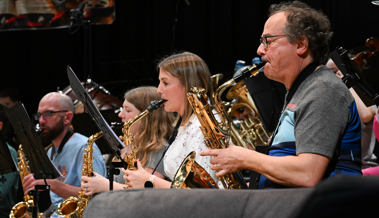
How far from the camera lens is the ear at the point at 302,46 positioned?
2096 mm

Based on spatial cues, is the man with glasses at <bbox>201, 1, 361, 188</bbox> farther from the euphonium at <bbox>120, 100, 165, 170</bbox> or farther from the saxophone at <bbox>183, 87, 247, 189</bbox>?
the euphonium at <bbox>120, 100, 165, 170</bbox>

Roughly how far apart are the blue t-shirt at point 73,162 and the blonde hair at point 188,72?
1.14 m

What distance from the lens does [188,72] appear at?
3.14 m

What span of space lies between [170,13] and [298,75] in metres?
5.19

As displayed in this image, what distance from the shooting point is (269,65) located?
7.08 ft

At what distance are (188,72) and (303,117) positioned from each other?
4.35 feet

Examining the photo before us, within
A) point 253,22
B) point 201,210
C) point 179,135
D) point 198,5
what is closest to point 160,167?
point 179,135

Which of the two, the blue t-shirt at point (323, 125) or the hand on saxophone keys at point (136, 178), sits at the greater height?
the blue t-shirt at point (323, 125)

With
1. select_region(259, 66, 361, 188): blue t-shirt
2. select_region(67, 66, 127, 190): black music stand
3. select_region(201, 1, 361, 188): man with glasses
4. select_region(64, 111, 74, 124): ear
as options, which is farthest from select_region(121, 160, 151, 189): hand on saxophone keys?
select_region(64, 111, 74, 124): ear

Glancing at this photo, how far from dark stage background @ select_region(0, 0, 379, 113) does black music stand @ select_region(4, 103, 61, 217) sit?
3433mm

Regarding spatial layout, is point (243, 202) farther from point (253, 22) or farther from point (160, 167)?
point (253, 22)

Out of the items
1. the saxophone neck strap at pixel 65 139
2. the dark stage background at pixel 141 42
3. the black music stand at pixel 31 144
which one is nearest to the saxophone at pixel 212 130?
the black music stand at pixel 31 144

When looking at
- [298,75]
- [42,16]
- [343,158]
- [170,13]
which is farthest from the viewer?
[170,13]

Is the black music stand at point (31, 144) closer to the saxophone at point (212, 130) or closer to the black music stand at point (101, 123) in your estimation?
the black music stand at point (101, 123)
